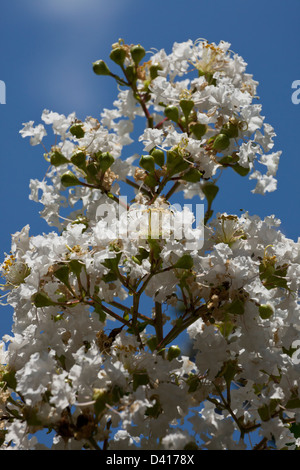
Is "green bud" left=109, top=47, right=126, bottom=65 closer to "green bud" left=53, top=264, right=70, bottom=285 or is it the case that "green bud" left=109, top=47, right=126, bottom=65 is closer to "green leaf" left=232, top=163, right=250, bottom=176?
"green leaf" left=232, top=163, right=250, bottom=176

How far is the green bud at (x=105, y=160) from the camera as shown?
7.01 feet

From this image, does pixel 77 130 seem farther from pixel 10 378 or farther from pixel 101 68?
pixel 10 378

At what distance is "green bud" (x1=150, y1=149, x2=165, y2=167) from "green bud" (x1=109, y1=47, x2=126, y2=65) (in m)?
0.52

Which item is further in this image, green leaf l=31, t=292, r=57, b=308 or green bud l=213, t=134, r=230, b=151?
green bud l=213, t=134, r=230, b=151

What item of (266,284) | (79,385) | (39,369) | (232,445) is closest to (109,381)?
(79,385)

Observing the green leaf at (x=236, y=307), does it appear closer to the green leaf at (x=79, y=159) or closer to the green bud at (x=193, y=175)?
the green bud at (x=193, y=175)

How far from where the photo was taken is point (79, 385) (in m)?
1.54

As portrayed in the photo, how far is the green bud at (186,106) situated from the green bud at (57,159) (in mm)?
481

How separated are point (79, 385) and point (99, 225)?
49cm

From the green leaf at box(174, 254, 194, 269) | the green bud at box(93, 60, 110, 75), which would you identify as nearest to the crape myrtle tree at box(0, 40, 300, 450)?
the green leaf at box(174, 254, 194, 269)

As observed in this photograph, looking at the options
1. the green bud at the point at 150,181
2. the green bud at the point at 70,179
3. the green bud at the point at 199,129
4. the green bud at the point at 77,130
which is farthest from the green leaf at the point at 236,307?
the green bud at the point at 77,130

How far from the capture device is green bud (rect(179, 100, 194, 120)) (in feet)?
7.25

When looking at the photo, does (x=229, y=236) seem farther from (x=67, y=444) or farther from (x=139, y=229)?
(x=67, y=444)

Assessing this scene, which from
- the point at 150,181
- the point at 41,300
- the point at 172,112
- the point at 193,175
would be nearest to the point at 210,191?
the point at 193,175
